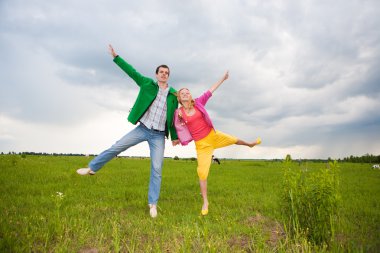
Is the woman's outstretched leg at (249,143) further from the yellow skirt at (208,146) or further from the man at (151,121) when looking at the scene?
the man at (151,121)

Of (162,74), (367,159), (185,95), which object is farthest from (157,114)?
(367,159)

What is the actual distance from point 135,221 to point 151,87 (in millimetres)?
3132

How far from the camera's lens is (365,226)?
6695mm

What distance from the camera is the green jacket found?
7434 millimetres

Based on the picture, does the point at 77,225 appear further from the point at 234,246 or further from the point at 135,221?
the point at 234,246

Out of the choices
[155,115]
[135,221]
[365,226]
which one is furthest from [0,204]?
[365,226]

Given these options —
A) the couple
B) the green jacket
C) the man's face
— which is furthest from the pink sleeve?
the man's face

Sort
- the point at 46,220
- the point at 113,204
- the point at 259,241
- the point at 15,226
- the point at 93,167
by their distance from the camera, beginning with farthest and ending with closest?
the point at 113,204, the point at 93,167, the point at 46,220, the point at 15,226, the point at 259,241

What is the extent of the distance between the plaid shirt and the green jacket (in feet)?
0.28

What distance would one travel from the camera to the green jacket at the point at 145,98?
743 centimetres

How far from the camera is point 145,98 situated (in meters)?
7.46

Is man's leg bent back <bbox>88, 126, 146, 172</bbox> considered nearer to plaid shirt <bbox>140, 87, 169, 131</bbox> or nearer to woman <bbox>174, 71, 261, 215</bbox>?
plaid shirt <bbox>140, 87, 169, 131</bbox>

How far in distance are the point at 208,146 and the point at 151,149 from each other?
1.38m

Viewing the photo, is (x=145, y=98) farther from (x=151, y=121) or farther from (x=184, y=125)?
(x=184, y=125)
